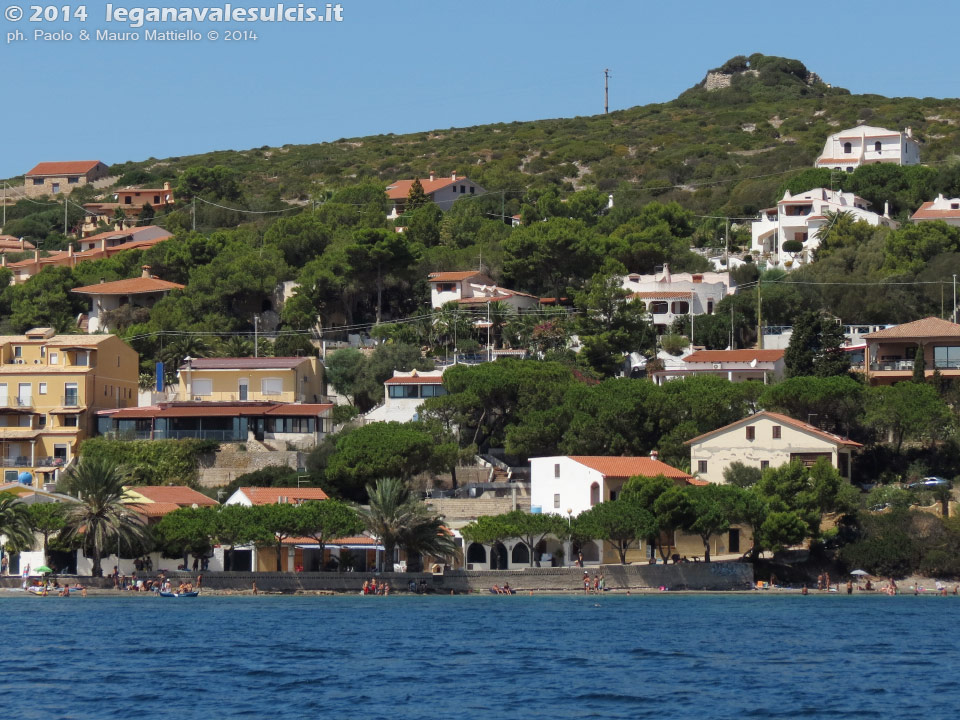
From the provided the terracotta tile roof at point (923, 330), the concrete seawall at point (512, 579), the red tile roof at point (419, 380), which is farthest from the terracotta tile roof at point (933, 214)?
the concrete seawall at point (512, 579)

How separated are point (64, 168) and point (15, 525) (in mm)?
111680

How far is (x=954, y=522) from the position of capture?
65.0m

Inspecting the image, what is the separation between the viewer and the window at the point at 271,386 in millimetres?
83125

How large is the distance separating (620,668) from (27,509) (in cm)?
3100

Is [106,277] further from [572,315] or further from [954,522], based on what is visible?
[954,522]

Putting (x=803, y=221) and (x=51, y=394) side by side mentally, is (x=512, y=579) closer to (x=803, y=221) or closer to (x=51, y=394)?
(x=51, y=394)

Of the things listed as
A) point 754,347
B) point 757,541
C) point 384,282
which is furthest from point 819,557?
point 384,282

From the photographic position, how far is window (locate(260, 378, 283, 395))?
83.1 metres

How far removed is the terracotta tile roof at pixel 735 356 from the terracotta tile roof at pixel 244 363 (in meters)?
20.7

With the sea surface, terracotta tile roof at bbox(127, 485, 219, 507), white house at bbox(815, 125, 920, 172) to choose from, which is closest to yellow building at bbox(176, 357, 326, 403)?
terracotta tile roof at bbox(127, 485, 219, 507)

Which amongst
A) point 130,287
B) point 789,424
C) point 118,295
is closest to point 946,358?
point 789,424

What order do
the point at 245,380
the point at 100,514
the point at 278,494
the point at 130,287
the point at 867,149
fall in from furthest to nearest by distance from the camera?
1. the point at 867,149
2. the point at 130,287
3. the point at 245,380
4. the point at 278,494
5. the point at 100,514

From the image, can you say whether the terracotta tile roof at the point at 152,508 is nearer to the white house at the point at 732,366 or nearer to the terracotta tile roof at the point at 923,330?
the white house at the point at 732,366

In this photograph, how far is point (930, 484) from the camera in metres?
68.5
